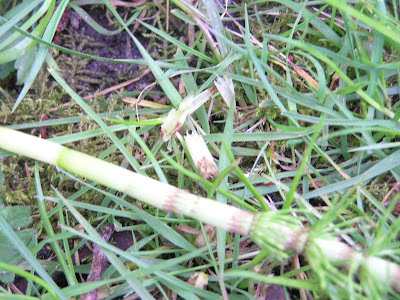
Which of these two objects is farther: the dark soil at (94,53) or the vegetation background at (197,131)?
the dark soil at (94,53)

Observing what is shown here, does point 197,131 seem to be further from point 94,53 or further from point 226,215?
point 94,53

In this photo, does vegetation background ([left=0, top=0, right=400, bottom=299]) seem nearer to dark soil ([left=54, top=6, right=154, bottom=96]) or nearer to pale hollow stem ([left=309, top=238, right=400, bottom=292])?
dark soil ([left=54, top=6, right=154, bottom=96])

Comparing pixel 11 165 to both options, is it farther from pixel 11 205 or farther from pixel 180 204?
pixel 180 204

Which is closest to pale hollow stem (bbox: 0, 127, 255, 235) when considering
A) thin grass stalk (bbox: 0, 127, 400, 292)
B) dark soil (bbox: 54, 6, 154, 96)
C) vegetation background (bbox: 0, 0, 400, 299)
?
thin grass stalk (bbox: 0, 127, 400, 292)

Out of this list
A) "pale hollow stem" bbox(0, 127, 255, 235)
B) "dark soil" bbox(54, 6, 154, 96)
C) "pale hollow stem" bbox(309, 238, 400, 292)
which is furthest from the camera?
"dark soil" bbox(54, 6, 154, 96)

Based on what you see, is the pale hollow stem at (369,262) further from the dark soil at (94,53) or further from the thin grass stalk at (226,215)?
the dark soil at (94,53)

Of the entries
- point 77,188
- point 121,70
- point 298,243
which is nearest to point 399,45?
point 298,243

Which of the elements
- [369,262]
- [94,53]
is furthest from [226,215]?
[94,53]

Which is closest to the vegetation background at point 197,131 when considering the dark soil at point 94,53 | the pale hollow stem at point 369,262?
the dark soil at point 94,53
